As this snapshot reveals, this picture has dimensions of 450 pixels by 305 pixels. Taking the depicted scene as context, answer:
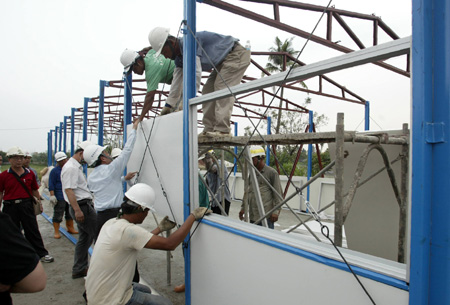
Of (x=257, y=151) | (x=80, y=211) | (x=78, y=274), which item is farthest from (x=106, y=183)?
(x=257, y=151)

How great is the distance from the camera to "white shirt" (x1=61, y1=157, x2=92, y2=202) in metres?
4.57

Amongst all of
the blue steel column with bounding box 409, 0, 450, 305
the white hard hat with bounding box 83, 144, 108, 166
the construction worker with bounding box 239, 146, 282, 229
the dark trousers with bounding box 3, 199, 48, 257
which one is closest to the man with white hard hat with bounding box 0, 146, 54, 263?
the dark trousers with bounding box 3, 199, 48, 257

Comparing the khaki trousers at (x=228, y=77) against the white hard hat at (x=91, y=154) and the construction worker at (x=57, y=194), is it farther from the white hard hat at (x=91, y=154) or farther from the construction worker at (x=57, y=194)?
the construction worker at (x=57, y=194)

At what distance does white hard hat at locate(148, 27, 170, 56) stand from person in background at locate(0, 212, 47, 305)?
8.78ft

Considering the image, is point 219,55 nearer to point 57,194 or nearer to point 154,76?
point 154,76

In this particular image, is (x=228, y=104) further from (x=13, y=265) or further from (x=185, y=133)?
(x=13, y=265)

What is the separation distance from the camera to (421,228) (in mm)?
1244

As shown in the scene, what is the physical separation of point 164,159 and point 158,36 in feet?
4.82

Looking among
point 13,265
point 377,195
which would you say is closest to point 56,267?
point 13,265

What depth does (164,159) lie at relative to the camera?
3334mm

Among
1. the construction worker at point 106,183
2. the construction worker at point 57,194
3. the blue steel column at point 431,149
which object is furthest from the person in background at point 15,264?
the construction worker at point 57,194

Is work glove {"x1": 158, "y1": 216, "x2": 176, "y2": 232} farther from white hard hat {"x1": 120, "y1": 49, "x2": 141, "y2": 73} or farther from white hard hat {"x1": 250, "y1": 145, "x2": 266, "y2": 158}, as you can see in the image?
white hard hat {"x1": 120, "y1": 49, "x2": 141, "y2": 73}

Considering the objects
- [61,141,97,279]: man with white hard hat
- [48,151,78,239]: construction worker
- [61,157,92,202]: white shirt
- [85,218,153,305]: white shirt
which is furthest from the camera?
[48,151,78,239]: construction worker

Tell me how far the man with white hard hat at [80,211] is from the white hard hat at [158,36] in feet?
7.97
